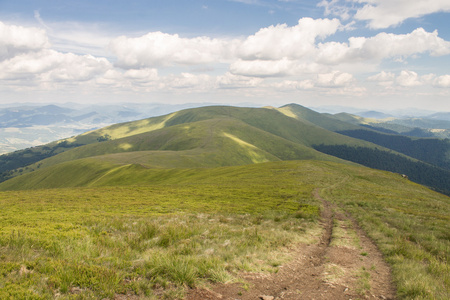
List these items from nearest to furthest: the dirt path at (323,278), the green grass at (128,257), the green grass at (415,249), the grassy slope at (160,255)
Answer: the green grass at (128,257) → the grassy slope at (160,255) → the dirt path at (323,278) → the green grass at (415,249)

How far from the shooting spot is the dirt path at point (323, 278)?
31.0 feet

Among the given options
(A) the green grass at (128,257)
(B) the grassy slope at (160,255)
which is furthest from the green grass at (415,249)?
(A) the green grass at (128,257)

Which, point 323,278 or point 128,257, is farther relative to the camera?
point 128,257

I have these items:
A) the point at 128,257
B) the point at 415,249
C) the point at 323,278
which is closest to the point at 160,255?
the point at 128,257

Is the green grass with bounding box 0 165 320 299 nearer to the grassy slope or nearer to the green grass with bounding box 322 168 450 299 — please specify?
the grassy slope

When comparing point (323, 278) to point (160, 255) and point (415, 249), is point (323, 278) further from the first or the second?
point (415, 249)

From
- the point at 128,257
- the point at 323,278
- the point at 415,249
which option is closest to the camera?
the point at 323,278

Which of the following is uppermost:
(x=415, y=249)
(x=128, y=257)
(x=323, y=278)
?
(x=128, y=257)

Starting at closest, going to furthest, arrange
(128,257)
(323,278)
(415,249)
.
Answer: (323,278) → (128,257) → (415,249)

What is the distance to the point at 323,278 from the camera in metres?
11.1

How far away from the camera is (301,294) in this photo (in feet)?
31.4

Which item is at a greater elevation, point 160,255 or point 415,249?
point 160,255

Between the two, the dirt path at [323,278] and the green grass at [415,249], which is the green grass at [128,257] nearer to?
the dirt path at [323,278]

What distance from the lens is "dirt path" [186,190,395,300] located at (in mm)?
9453
